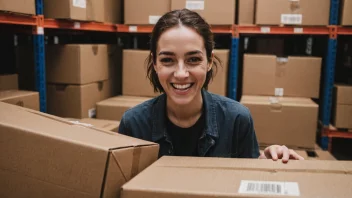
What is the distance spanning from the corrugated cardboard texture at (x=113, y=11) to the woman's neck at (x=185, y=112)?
172cm

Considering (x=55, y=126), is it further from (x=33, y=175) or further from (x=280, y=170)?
(x=280, y=170)

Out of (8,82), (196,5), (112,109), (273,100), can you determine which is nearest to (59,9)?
(8,82)

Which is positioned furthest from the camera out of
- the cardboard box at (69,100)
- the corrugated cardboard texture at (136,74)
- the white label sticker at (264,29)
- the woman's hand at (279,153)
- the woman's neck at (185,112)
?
the corrugated cardboard texture at (136,74)

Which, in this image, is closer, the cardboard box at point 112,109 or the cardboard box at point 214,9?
the cardboard box at point 112,109

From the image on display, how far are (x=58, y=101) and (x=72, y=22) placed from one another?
0.57 m

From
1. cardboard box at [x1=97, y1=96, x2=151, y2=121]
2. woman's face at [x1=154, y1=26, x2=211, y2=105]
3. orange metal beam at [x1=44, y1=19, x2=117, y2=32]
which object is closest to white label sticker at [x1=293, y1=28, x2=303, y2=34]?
cardboard box at [x1=97, y1=96, x2=151, y2=121]

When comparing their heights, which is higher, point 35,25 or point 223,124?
point 35,25

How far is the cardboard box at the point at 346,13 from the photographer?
2618 mm

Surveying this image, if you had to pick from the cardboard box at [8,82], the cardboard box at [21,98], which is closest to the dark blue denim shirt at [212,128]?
the cardboard box at [21,98]

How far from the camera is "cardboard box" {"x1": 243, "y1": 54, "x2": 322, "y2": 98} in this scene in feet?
9.18

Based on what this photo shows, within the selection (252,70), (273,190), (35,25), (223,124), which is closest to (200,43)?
(223,124)

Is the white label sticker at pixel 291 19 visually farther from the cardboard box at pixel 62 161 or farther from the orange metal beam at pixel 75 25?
the cardboard box at pixel 62 161

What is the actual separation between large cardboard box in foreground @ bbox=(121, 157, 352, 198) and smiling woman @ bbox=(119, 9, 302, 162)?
398 millimetres

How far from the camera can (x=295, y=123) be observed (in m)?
2.61
